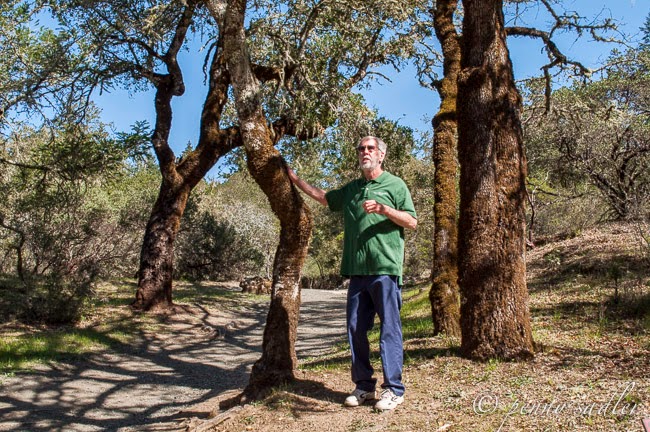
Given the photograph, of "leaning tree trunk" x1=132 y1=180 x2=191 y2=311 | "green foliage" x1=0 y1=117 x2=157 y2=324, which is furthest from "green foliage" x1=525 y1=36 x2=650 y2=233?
"green foliage" x1=0 y1=117 x2=157 y2=324

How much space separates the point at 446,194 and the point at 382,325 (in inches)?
155

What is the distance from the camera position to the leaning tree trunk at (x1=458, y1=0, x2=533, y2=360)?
5172 mm

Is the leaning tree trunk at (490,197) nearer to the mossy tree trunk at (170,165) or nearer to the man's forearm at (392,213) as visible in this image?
the man's forearm at (392,213)

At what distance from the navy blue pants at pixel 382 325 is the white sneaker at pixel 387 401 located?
4cm

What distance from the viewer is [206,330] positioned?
12.6 metres

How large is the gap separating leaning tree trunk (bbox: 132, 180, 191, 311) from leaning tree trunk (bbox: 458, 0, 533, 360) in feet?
31.8

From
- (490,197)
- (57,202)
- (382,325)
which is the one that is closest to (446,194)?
(490,197)

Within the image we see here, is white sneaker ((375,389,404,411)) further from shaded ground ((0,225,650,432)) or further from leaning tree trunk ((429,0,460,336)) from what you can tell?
leaning tree trunk ((429,0,460,336))

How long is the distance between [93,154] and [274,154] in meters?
7.95

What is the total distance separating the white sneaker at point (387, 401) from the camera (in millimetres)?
4219

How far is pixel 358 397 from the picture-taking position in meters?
4.46

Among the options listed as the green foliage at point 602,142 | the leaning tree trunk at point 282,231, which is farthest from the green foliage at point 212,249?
the leaning tree trunk at point 282,231

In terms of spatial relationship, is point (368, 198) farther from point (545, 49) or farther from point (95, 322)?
point (95, 322)

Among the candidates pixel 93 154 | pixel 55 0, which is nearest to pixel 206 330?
pixel 93 154
